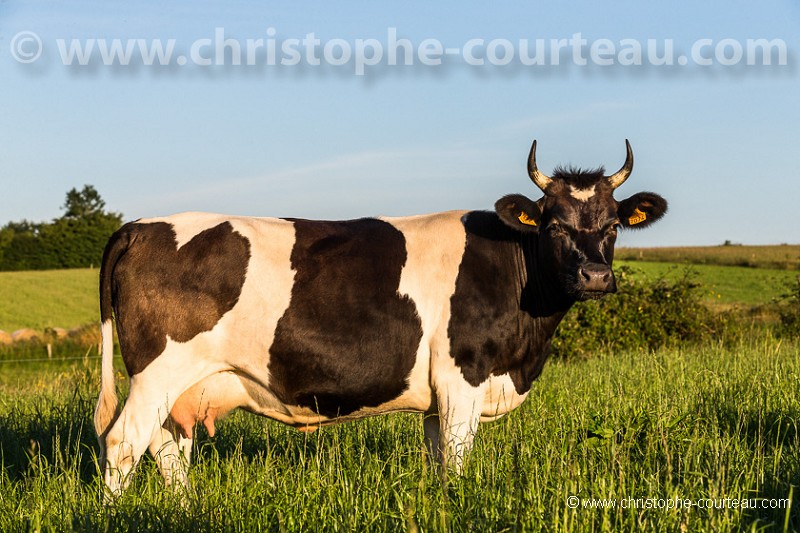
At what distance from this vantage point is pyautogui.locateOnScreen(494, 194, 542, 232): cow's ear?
7.09m

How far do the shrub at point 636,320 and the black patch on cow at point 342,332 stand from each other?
13000mm

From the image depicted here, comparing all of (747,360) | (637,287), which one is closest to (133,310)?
(747,360)

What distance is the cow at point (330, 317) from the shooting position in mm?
6484

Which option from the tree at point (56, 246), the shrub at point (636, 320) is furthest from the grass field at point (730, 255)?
the tree at point (56, 246)

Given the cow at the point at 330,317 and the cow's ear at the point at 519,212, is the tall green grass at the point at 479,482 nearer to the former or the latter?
the cow at the point at 330,317

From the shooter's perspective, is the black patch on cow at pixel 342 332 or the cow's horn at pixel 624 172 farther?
the cow's horn at pixel 624 172

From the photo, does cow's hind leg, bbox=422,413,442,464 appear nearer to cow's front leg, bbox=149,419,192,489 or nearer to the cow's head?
the cow's head

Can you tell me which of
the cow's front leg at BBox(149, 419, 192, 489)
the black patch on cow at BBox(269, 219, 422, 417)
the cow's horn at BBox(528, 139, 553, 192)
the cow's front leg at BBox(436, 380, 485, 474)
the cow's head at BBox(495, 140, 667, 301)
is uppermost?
the cow's horn at BBox(528, 139, 553, 192)

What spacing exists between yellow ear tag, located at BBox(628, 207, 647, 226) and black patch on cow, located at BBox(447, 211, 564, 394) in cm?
98

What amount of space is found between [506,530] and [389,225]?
10.6ft

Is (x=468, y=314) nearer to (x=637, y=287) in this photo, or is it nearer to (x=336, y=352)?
(x=336, y=352)

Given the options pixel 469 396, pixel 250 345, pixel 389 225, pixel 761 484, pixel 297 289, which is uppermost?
pixel 389 225

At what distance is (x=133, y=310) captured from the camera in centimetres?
658

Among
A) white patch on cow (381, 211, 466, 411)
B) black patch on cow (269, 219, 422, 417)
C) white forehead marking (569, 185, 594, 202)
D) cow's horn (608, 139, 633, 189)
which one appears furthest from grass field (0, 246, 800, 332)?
black patch on cow (269, 219, 422, 417)
